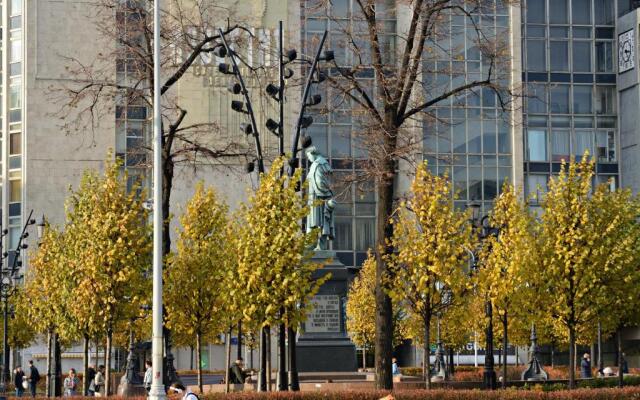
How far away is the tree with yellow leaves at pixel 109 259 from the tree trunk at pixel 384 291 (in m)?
6.88

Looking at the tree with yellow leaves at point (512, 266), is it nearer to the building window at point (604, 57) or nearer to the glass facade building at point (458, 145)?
the glass facade building at point (458, 145)

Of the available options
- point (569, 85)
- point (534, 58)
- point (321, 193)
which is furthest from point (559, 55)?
point (321, 193)

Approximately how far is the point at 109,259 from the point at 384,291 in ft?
25.4

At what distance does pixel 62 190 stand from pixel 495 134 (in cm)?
2795

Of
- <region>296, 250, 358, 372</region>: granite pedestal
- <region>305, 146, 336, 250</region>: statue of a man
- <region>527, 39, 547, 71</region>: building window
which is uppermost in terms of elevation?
<region>527, 39, 547, 71</region>: building window

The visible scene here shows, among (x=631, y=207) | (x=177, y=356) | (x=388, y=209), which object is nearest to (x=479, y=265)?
(x=631, y=207)

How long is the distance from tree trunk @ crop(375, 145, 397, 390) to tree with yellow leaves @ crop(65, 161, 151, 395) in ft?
22.6

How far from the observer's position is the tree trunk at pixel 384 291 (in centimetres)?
3095

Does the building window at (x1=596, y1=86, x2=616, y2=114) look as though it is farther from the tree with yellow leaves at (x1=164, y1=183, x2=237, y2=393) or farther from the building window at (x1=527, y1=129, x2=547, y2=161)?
the tree with yellow leaves at (x1=164, y1=183, x2=237, y2=393)

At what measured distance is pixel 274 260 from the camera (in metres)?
30.5

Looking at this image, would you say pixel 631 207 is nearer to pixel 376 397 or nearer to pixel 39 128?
pixel 376 397

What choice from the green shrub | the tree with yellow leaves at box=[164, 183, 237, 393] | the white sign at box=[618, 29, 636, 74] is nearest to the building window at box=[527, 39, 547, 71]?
the white sign at box=[618, 29, 636, 74]

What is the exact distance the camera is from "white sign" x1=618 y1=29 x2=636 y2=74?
84688 mm

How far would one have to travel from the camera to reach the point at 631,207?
4244 centimetres
